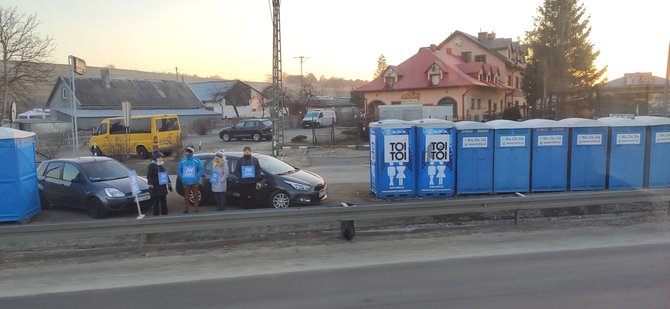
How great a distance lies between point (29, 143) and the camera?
37.1ft

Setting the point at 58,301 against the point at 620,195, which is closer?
the point at 58,301

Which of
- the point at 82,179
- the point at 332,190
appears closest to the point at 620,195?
the point at 332,190

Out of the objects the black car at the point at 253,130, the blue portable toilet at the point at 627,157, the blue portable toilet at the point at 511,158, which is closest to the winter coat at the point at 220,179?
the blue portable toilet at the point at 511,158

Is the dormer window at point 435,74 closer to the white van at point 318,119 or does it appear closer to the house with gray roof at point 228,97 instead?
the white van at point 318,119

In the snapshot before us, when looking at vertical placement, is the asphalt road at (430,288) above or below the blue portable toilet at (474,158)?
below

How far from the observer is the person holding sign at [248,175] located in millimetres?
11180

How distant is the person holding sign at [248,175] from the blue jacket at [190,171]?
870mm

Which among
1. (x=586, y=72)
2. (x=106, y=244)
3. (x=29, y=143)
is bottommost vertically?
(x=106, y=244)

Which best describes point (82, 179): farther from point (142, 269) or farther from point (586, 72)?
point (586, 72)

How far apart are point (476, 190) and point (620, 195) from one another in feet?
9.96

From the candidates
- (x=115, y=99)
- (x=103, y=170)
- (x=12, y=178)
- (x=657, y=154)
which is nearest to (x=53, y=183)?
(x=103, y=170)

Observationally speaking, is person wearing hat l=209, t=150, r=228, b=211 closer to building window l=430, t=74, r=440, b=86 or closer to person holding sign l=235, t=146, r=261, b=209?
person holding sign l=235, t=146, r=261, b=209

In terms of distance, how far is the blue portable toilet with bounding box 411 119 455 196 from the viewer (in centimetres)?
1202

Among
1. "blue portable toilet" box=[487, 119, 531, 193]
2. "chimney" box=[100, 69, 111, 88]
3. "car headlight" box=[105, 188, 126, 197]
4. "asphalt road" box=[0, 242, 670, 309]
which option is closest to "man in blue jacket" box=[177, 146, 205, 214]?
"car headlight" box=[105, 188, 126, 197]
